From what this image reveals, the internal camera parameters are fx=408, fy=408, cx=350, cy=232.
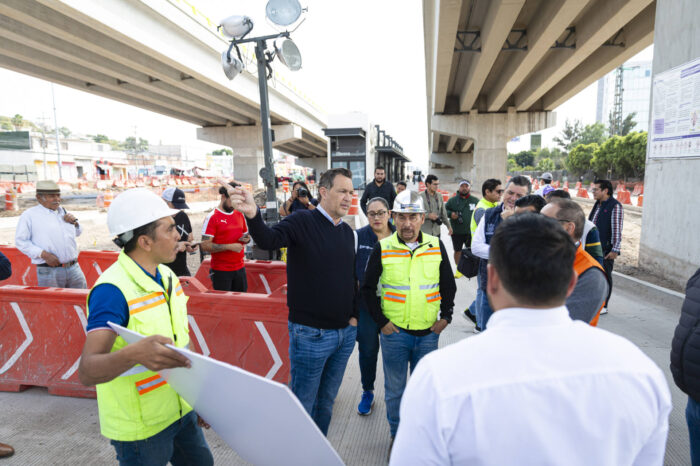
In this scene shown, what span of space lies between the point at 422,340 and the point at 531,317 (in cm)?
221

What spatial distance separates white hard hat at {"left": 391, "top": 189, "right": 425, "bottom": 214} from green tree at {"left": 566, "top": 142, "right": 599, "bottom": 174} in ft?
236

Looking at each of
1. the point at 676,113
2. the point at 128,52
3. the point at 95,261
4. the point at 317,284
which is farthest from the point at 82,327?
the point at 128,52

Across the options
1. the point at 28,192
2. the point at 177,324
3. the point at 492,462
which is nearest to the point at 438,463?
the point at 492,462

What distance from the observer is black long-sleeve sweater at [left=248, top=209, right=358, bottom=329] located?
2.87 meters

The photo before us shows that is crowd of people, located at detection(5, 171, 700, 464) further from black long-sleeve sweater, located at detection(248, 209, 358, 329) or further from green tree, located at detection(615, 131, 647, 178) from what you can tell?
green tree, located at detection(615, 131, 647, 178)

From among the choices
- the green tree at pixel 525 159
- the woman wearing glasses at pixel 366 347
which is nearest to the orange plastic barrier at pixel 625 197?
the woman wearing glasses at pixel 366 347

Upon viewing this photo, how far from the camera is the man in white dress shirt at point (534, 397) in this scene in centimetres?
Answer: 100

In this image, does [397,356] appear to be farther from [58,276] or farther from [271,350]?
[58,276]

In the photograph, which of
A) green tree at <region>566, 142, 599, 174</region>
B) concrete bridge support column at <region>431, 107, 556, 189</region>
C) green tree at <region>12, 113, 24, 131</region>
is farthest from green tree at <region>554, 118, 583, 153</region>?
green tree at <region>12, 113, 24, 131</region>

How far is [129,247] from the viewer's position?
79.8 inches

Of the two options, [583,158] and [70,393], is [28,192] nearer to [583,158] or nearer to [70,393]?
[70,393]

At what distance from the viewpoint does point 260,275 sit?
6.25m

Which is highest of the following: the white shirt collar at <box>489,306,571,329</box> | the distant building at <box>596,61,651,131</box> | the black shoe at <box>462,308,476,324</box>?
the distant building at <box>596,61,651,131</box>

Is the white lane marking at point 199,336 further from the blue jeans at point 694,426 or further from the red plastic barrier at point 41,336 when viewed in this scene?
the blue jeans at point 694,426
